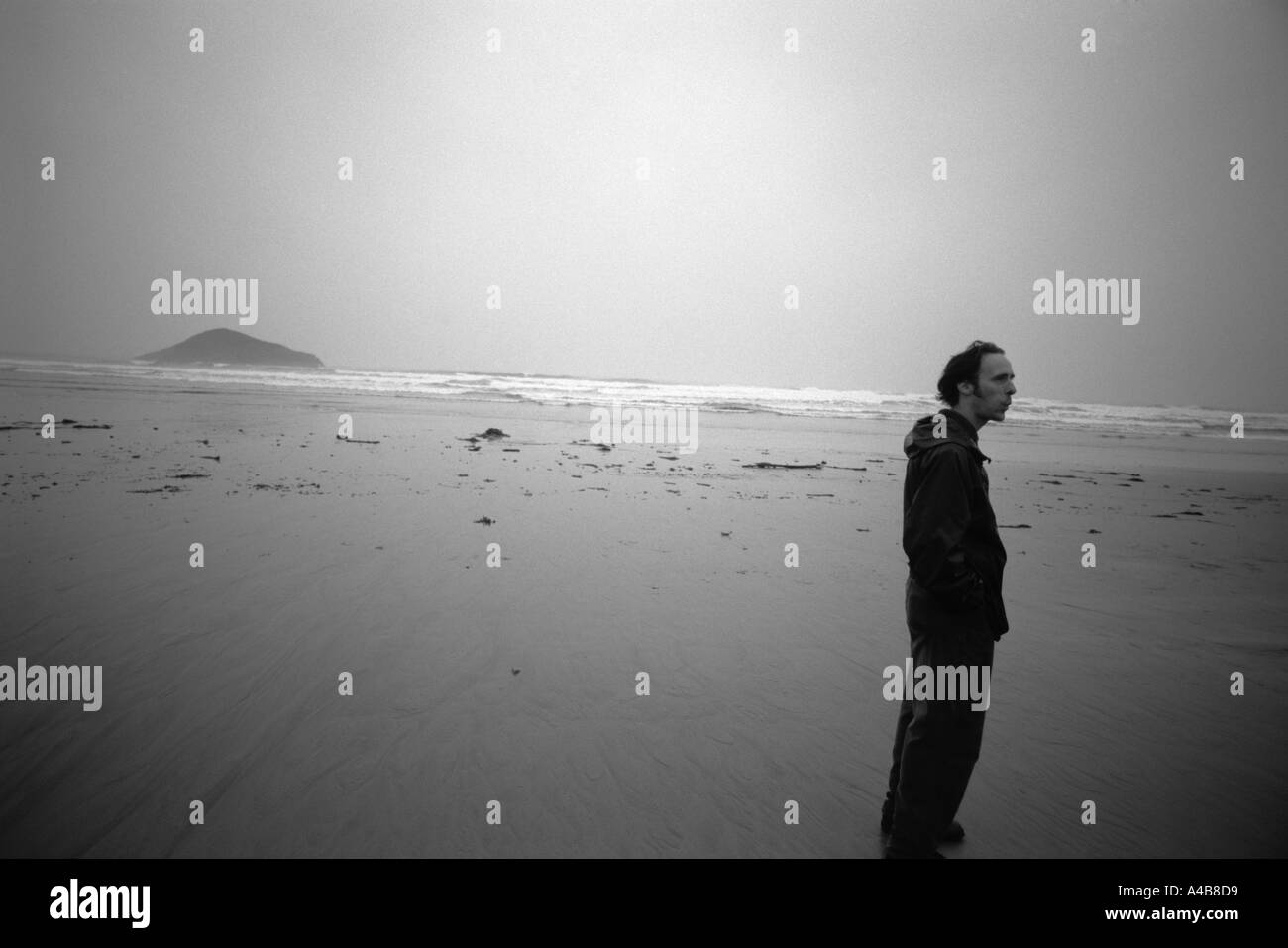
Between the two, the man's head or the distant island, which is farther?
the distant island

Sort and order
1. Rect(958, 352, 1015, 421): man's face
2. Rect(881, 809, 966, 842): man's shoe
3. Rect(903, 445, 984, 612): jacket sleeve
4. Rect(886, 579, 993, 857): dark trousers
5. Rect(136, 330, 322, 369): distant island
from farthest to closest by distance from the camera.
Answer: Rect(136, 330, 322, 369): distant island < Rect(881, 809, 966, 842): man's shoe < Rect(958, 352, 1015, 421): man's face < Rect(886, 579, 993, 857): dark trousers < Rect(903, 445, 984, 612): jacket sleeve

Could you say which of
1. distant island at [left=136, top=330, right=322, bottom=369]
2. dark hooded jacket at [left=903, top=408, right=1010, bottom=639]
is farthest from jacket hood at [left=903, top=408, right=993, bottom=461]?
distant island at [left=136, top=330, right=322, bottom=369]

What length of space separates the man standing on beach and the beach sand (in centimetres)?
60

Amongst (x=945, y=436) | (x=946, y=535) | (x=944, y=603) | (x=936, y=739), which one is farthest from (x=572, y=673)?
(x=945, y=436)

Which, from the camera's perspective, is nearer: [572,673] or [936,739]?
[936,739]

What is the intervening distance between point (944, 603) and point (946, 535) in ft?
1.14

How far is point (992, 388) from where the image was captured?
10.1 ft

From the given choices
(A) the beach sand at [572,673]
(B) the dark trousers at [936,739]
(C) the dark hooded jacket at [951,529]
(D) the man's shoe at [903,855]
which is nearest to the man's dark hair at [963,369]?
(C) the dark hooded jacket at [951,529]

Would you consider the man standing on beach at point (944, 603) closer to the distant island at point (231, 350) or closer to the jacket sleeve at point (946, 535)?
the jacket sleeve at point (946, 535)

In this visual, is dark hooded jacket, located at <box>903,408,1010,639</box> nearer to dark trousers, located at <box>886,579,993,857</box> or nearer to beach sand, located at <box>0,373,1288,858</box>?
dark trousers, located at <box>886,579,993,857</box>

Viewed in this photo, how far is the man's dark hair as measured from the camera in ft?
10.2

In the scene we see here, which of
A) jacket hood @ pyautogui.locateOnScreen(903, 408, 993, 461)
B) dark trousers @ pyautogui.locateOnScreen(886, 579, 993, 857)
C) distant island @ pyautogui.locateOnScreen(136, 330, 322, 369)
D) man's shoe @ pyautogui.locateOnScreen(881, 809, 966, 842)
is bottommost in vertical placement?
man's shoe @ pyautogui.locateOnScreen(881, 809, 966, 842)

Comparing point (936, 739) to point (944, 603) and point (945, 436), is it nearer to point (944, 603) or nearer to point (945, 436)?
point (944, 603)
